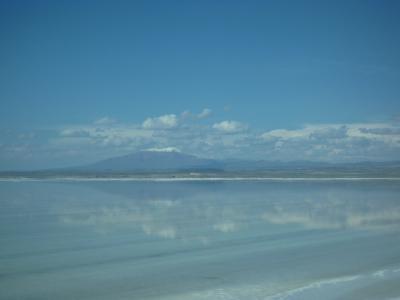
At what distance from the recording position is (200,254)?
14.8 metres

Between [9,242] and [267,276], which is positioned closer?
[267,276]

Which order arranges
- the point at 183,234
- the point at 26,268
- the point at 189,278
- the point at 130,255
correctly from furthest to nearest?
1. the point at 183,234
2. the point at 130,255
3. the point at 26,268
4. the point at 189,278

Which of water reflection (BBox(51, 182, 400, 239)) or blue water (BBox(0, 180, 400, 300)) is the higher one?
water reflection (BBox(51, 182, 400, 239))

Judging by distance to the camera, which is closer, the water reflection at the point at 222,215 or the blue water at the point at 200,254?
the blue water at the point at 200,254

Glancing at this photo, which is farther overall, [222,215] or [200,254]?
[222,215]

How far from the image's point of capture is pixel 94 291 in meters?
10.8

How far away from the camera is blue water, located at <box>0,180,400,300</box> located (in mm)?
11031

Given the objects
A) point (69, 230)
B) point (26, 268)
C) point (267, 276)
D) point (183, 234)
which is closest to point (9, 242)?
point (69, 230)

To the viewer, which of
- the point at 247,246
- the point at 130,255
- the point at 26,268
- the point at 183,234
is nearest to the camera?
the point at 26,268

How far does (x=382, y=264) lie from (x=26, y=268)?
30.7ft

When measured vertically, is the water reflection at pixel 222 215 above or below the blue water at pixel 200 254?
above

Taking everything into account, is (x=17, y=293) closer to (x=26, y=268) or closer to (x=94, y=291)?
(x=94, y=291)

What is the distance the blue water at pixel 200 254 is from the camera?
11.0 meters

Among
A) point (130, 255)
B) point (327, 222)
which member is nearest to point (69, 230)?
point (130, 255)
